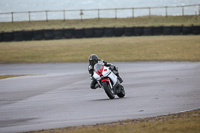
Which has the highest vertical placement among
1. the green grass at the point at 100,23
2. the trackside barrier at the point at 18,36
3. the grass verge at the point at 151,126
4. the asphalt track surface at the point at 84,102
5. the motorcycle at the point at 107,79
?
the green grass at the point at 100,23

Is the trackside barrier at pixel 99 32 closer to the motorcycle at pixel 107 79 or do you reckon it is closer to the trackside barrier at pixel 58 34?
the trackside barrier at pixel 58 34

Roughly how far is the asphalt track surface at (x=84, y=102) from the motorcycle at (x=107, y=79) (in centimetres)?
26

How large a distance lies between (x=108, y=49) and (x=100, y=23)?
1814 cm

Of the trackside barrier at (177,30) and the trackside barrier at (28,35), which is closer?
the trackside barrier at (177,30)

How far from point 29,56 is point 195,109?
25.4 metres

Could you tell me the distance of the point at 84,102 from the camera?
10883 mm

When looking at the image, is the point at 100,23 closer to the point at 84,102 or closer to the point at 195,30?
the point at 195,30

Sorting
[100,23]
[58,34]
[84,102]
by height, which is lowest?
[84,102]

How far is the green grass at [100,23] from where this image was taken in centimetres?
4987

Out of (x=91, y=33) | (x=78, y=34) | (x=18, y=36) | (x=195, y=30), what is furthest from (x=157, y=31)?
(x=18, y=36)

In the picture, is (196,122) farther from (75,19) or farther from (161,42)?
(75,19)

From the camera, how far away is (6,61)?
31219 millimetres

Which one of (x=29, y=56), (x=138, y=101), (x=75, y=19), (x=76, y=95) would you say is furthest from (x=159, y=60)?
(x=75, y=19)

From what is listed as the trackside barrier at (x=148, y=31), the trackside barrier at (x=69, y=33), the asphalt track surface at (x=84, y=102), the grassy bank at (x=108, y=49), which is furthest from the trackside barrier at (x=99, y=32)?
the asphalt track surface at (x=84, y=102)
